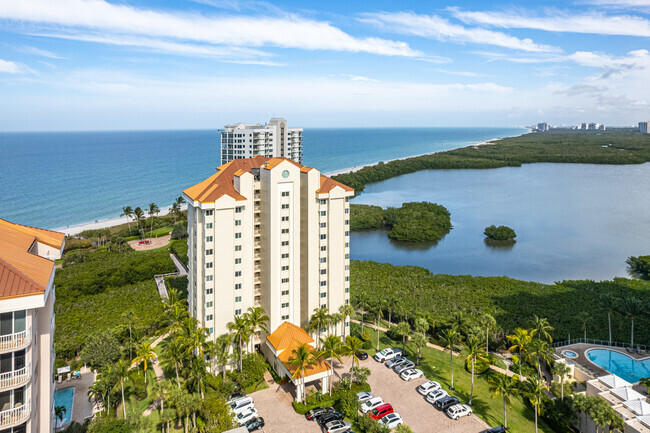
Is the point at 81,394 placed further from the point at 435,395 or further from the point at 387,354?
the point at 435,395

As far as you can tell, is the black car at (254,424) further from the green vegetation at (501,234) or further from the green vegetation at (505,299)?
the green vegetation at (501,234)

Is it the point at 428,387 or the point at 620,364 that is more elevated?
the point at 428,387

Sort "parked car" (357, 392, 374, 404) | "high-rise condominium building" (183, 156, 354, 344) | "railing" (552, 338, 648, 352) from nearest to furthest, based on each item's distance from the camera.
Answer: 1. "parked car" (357, 392, 374, 404)
2. "high-rise condominium building" (183, 156, 354, 344)
3. "railing" (552, 338, 648, 352)

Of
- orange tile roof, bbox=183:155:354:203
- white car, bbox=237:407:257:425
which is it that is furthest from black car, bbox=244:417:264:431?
orange tile roof, bbox=183:155:354:203

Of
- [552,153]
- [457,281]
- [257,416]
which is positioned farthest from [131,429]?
[552,153]

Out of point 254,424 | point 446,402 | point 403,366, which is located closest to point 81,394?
point 254,424

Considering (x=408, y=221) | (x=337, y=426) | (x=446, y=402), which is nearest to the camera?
(x=337, y=426)

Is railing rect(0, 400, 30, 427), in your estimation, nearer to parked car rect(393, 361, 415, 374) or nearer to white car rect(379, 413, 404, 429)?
white car rect(379, 413, 404, 429)
